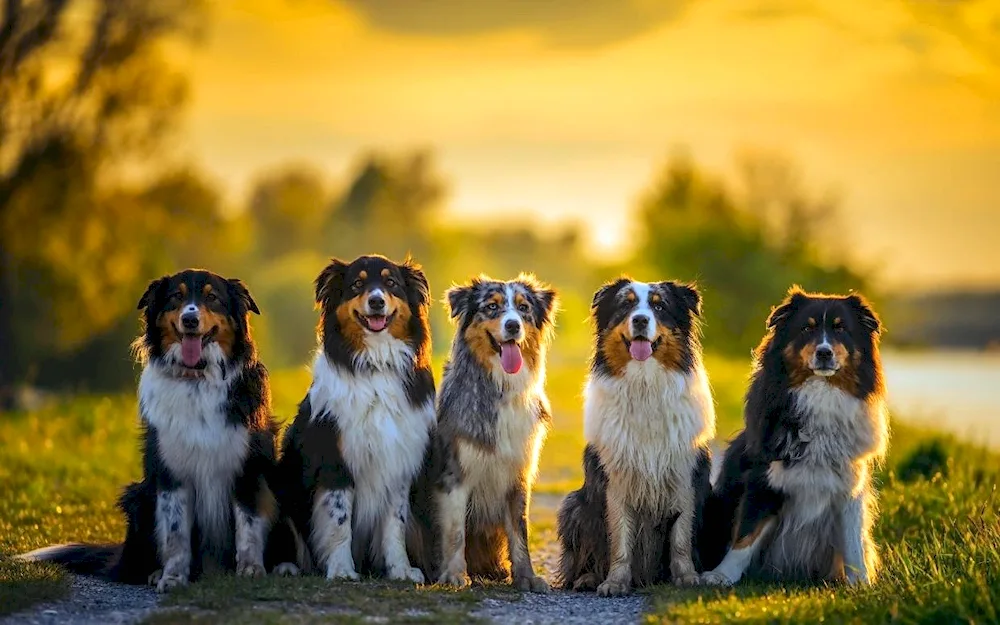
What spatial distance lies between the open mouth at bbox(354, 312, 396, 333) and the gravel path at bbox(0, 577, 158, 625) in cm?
227

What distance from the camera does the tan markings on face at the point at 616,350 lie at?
7.98 metres

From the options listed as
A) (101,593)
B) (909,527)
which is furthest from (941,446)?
(101,593)

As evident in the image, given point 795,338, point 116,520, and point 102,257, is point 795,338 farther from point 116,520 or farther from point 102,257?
point 102,257

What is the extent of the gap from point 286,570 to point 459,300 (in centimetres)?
225

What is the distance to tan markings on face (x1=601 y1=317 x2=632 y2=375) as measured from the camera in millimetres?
7980

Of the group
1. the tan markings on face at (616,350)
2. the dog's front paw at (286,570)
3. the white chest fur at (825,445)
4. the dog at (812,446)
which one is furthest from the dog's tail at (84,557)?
the white chest fur at (825,445)

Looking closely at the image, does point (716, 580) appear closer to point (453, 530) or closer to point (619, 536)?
point (619, 536)

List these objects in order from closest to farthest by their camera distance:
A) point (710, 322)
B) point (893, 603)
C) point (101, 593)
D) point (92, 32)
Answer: point (893, 603), point (101, 593), point (92, 32), point (710, 322)

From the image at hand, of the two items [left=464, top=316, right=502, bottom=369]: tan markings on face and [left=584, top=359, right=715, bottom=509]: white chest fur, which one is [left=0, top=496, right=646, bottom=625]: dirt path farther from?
[left=464, top=316, right=502, bottom=369]: tan markings on face

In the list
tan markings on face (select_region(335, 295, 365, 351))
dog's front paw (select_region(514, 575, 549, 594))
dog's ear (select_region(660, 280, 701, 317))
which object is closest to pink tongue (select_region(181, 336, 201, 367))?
tan markings on face (select_region(335, 295, 365, 351))

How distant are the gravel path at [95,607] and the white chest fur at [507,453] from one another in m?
2.27

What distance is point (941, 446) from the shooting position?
43.8 ft

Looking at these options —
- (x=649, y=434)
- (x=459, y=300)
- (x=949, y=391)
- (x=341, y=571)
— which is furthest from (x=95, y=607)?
(x=949, y=391)

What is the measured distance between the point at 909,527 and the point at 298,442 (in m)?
5.72
